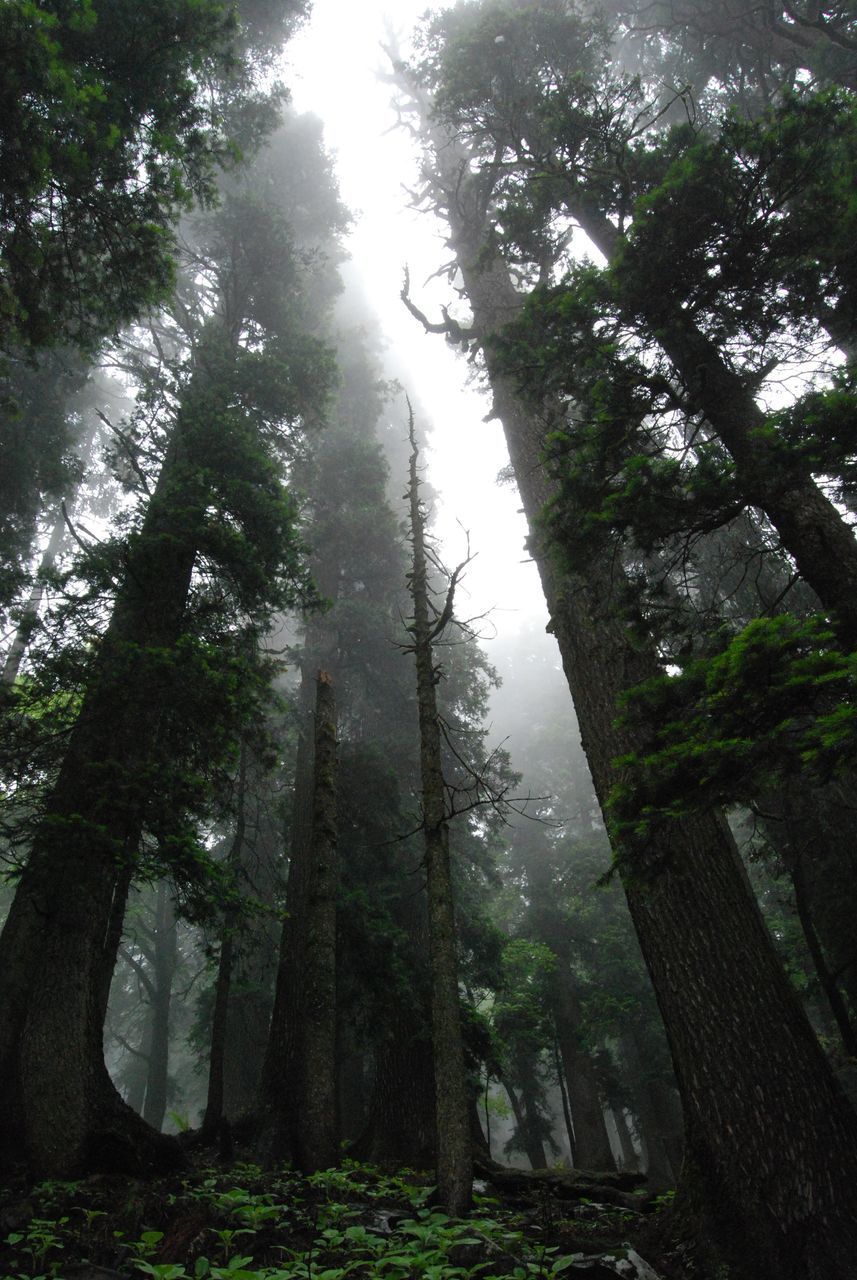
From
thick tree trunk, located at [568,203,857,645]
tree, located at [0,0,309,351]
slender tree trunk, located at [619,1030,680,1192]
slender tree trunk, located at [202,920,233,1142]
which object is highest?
tree, located at [0,0,309,351]

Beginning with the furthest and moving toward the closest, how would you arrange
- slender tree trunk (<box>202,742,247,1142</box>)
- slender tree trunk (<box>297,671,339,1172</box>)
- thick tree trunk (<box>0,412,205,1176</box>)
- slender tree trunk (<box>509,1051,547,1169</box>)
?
slender tree trunk (<box>509,1051,547,1169</box>)
slender tree trunk (<box>202,742,247,1142</box>)
slender tree trunk (<box>297,671,339,1172</box>)
thick tree trunk (<box>0,412,205,1176</box>)

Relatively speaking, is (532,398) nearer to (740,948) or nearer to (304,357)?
(740,948)

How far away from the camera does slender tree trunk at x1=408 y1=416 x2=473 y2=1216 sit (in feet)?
16.4

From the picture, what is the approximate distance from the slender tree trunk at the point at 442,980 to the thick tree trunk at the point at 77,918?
2791mm

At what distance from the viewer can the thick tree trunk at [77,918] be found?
5.54 meters

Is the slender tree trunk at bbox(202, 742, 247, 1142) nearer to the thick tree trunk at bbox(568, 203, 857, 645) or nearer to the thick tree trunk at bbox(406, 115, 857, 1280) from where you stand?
the thick tree trunk at bbox(406, 115, 857, 1280)

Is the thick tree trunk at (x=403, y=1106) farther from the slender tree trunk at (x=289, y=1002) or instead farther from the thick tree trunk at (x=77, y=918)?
the thick tree trunk at (x=77, y=918)

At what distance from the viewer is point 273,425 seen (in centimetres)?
1193

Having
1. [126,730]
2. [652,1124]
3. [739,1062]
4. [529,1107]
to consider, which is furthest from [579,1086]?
[126,730]

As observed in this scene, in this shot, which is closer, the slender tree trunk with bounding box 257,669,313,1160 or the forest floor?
the forest floor

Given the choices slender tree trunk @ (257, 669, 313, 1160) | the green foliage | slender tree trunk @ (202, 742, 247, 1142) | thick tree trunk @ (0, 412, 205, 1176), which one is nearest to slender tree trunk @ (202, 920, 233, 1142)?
slender tree trunk @ (202, 742, 247, 1142)

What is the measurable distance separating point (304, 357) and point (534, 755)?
81.3 ft

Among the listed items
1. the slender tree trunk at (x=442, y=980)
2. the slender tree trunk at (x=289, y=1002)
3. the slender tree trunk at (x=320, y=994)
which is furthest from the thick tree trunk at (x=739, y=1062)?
the slender tree trunk at (x=289, y=1002)

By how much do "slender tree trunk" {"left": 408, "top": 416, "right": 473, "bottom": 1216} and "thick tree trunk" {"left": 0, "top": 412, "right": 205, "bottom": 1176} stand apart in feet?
9.16
